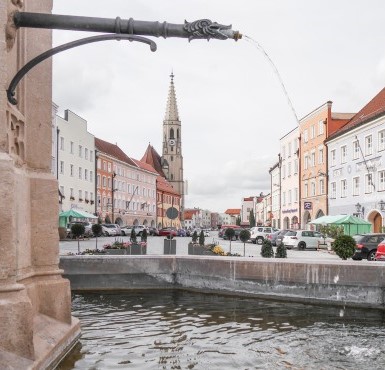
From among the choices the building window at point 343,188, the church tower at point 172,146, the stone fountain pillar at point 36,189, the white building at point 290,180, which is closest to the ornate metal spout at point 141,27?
the stone fountain pillar at point 36,189

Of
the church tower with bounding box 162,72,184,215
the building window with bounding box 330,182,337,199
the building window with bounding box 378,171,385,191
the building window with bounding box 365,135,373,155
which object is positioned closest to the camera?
the building window with bounding box 378,171,385,191

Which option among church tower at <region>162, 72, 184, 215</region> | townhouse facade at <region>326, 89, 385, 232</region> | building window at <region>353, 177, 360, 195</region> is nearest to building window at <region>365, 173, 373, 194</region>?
townhouse facade at <region>326, 89, 385, 232</region>

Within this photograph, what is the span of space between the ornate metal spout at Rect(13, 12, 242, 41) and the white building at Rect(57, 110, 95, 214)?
57640mm

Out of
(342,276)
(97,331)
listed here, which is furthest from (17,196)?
(342,276)

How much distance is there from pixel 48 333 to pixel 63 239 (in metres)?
37.1

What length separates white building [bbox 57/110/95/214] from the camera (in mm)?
63938

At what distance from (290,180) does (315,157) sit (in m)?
10.8

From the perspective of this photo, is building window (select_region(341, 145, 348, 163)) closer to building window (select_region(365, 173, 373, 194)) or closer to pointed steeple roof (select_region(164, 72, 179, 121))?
building window (select_region(365, 173, 373, 194))

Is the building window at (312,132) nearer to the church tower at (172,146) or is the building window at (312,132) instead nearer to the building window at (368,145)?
the building window at (368,145)

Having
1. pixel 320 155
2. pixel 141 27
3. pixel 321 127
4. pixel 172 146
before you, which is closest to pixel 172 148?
pixel 172 146

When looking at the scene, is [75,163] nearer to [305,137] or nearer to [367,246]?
[305,137]

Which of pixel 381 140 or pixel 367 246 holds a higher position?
pixel 381 140

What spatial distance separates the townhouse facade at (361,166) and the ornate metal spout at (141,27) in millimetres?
34848

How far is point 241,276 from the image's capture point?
49.0 ft
